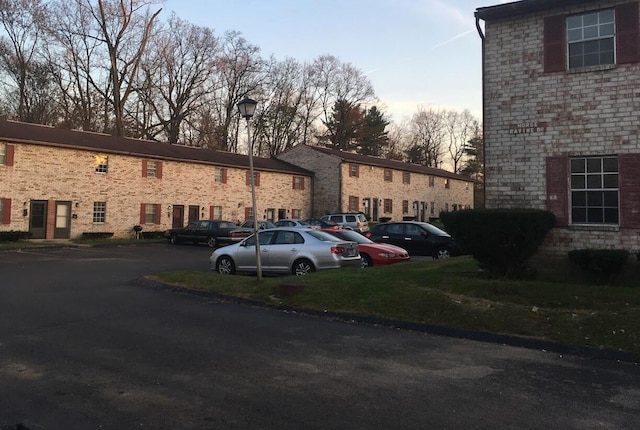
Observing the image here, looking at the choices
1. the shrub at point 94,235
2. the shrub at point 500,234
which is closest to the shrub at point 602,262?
the shrub at point 500,234

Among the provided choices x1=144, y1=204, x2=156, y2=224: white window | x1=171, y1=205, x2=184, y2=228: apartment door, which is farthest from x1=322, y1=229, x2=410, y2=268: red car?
x1=171, y1=205, x2=184, y2=228: apartment door

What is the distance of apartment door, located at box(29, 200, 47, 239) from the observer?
2958 centimetres

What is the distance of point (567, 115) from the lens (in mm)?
11859

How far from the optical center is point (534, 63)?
40.3 ft

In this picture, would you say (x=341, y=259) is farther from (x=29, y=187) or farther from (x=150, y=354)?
(x=29, y=187)

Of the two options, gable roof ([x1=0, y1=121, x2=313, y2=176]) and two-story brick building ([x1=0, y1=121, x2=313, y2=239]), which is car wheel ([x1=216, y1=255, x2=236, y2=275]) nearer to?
two-story brick building ([x1=0, y1=121, x2=313, y2=239])

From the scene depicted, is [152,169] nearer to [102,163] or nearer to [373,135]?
[102,163]

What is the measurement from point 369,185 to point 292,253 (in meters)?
38.0

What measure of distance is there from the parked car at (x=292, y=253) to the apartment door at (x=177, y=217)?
2301 cm

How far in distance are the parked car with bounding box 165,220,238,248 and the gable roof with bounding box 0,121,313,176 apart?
6871 millimetres

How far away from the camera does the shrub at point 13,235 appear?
27.1m

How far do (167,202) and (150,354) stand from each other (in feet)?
101

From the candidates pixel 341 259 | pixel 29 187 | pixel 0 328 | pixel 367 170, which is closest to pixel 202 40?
pixel 367 170

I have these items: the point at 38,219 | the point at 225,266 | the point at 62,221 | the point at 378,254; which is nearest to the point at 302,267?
the point at 225,266
